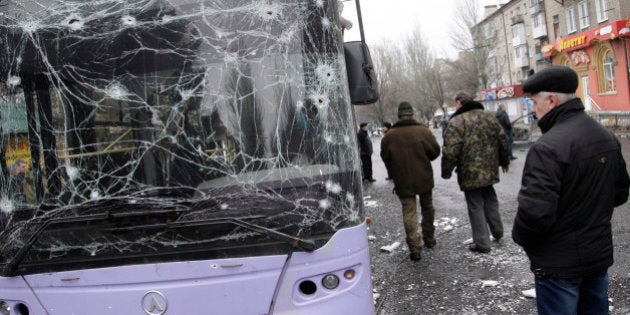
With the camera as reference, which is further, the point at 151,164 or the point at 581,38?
the point at 581,38

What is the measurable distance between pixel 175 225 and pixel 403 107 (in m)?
4.04

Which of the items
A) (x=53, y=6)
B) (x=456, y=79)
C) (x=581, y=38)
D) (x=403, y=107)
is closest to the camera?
(x=53, y=6)

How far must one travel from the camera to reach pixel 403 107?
20.6ft

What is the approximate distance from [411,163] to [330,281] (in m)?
3.33

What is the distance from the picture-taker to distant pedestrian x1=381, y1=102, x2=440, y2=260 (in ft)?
19.8

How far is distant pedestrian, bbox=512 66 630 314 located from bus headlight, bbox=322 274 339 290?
97 centimetres

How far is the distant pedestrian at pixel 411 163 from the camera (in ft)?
19.8

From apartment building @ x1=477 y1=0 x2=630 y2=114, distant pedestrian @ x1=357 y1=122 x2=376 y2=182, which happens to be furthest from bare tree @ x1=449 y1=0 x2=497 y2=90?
distant pedestrian @ x1=357 y1=122 x2=376 y2=182

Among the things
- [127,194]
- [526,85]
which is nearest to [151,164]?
[127,194]

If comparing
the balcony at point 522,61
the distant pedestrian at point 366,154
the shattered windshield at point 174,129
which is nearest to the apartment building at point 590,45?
the balcony at point 522,61

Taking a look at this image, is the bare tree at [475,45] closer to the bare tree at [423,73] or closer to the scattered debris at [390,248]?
the bare tree at [423,73]

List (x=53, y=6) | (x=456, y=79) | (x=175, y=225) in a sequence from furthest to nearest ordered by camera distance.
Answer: (x=456, y=79) → (x=53, y=6) → (x=175, y=225)

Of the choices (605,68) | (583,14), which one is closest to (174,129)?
(605,68)

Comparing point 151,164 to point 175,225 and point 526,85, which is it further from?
point 526,85
